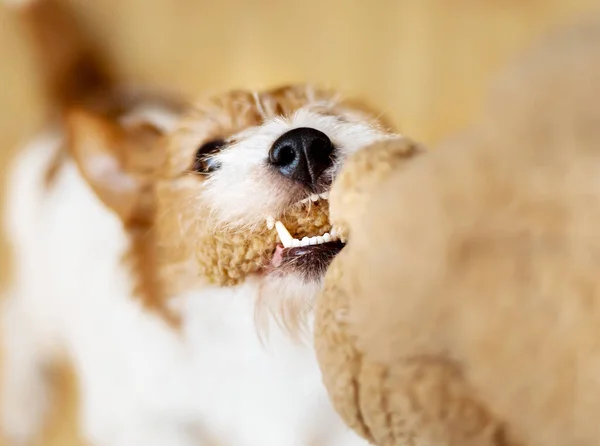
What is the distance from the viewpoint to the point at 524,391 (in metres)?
0.40

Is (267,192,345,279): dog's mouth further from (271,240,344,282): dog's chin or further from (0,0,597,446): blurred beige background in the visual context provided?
(0,0,597,446): blurred beige background

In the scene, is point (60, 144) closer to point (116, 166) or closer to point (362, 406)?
point (116, 166)

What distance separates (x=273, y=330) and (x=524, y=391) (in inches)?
21.5

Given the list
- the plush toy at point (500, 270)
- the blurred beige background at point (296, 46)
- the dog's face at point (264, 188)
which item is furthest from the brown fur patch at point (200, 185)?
the blurred beige background at point (296, 46)

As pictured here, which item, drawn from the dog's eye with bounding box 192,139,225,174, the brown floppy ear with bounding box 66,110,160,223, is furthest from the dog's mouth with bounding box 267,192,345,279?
the brown floppy ear with bounding box 66,110,160,223

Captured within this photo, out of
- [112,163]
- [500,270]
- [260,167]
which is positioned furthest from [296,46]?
[500,270]

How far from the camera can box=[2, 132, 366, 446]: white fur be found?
0.94 m

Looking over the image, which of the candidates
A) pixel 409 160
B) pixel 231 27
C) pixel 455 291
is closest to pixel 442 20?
pixel 231 27

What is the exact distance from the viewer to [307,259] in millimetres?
750

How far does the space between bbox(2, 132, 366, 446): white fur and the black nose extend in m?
0.06

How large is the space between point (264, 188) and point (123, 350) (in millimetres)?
607

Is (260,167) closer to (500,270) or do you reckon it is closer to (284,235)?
(284,235)

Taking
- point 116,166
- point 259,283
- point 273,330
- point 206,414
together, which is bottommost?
point 206,414

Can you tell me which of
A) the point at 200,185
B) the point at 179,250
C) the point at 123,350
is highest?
the point at 200,185
